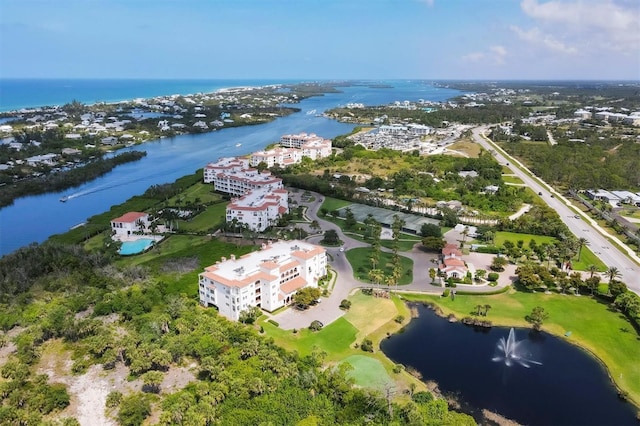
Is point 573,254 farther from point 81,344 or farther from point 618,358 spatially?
point 81,344

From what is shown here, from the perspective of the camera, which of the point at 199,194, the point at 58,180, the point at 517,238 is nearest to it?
the point at 517,238

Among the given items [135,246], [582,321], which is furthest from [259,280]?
[582,321]

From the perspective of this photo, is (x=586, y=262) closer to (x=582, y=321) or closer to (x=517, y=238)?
(x=517, y=238)

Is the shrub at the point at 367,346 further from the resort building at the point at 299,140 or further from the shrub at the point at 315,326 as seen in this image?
the resort building at the point at 299,140

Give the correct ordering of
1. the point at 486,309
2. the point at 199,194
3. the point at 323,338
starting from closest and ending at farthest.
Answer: the point at 323,338
the point at 486,309
the point at 199,194

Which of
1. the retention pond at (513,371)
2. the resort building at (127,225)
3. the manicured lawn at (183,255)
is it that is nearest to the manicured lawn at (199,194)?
the resort building at (127,225)

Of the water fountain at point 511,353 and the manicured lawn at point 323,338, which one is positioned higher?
the manicured lawn at point 323,338

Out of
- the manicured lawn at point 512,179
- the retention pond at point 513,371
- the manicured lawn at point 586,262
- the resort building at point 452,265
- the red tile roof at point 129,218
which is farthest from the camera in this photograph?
the manicured lawn at point 512,179
